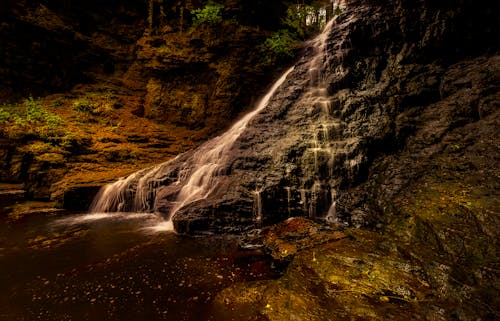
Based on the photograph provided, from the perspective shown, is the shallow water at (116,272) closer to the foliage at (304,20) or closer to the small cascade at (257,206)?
the small cascade at (257,206)

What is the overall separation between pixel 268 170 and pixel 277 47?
7.95m

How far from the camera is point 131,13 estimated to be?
45.3ft

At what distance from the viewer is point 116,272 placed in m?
3.78

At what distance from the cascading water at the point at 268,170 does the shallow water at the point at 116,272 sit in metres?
0.96

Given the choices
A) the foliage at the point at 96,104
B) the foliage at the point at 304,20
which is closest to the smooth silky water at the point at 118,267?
the foliage at the point at 96,104

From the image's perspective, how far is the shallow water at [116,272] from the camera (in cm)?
289

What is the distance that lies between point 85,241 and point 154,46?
10.9 meters

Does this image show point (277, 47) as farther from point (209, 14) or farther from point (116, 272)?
point (116, 272)

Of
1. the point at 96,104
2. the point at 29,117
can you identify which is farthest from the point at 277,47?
the point at 29,117

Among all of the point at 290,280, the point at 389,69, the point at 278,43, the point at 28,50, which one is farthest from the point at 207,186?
the point at 28,50

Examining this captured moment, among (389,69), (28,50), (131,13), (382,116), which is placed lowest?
(382,116)

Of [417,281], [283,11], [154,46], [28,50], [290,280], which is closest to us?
[417,281]

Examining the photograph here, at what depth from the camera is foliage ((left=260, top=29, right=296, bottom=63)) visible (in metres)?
11.9

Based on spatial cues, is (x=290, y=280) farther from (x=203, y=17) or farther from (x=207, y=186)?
(x=203, y=17)
